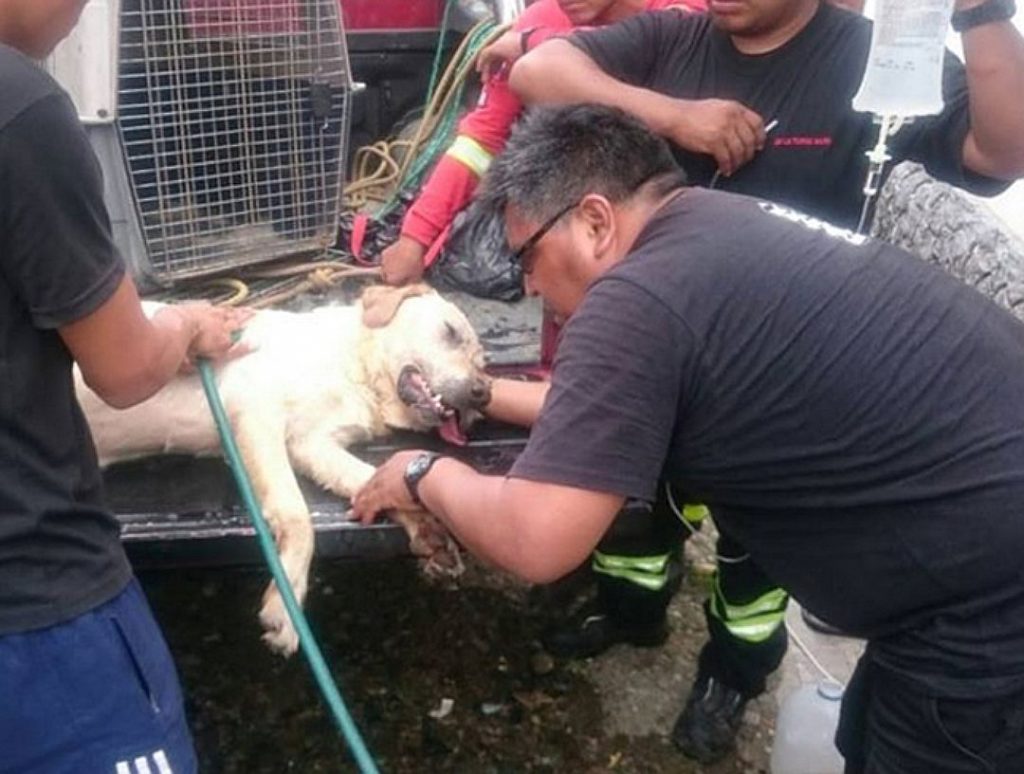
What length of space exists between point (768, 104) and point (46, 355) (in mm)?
1850

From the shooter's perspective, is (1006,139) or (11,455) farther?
(1006,139)

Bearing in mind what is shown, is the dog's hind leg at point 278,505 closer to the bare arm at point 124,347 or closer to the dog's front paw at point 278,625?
the dog's front paw at point 278,625

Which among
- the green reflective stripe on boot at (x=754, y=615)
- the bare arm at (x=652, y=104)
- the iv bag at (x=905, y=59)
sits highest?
the iv bag at (x=905, y=59)

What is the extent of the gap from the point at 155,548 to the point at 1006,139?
212cm

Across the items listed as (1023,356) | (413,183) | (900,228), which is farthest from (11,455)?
(900,228)

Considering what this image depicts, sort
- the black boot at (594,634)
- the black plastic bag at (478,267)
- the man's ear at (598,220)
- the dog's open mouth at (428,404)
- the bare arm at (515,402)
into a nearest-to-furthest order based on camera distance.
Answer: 1. the man's ear at (598,220)
2. the dog's open mouth at (428,404)
3. the bare arm at (515,402)
4. the black boot at (594,634)
5. the black plastic bag at (478,267)

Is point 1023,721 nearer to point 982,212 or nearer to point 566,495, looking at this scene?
point 566,495

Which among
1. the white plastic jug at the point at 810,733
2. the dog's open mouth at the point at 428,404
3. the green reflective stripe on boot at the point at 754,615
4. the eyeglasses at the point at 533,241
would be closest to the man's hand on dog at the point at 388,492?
the dog's open mouth at the point at 428,404

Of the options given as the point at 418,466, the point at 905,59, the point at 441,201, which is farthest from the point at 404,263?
the point at 905,59

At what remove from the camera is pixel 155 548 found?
8.83 feet

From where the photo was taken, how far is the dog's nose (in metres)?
3.04

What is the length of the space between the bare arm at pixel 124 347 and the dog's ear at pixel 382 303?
0.91m

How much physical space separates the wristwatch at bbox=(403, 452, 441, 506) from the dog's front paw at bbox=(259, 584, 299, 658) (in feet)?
1.28

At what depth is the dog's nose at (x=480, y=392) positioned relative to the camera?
304cm
